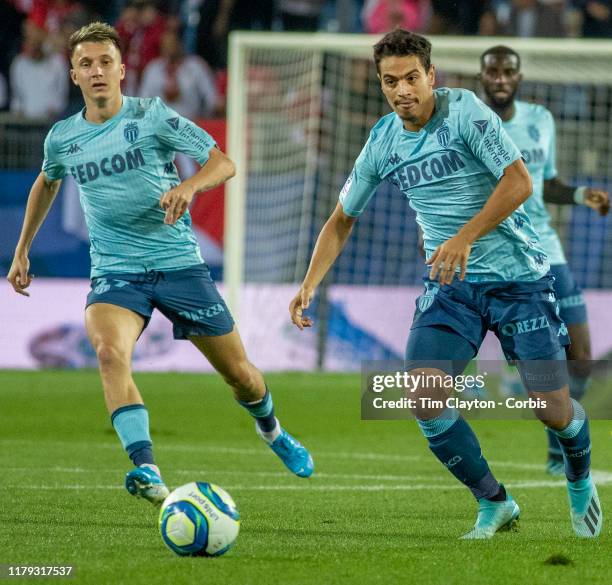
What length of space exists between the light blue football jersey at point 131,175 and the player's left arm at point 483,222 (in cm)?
189

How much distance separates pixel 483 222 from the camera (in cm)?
575

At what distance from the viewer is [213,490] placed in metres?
5.51

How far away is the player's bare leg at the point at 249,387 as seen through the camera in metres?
7.63

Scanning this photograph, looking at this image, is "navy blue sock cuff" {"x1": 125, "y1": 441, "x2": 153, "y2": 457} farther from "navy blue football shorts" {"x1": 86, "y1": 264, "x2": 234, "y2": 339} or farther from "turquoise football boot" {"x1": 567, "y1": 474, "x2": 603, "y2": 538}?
"turquoise football boot" {"x1": 567, "y1": 474, "x2": 603, "y2": 538}

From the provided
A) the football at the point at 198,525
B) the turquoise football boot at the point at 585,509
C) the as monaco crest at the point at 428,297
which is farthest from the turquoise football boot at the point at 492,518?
the football at the point at 198,525

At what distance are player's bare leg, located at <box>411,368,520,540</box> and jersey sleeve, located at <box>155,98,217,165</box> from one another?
1.88m

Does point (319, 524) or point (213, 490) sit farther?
point (319, 524)

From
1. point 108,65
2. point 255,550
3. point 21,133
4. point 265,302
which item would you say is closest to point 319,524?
point 255,550

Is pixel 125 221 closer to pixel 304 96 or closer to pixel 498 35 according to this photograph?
pixel 304 96

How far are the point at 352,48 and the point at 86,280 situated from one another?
162 inches

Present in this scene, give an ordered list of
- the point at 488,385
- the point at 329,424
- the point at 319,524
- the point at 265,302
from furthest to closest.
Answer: the point at 265,302, the point at 488,385, the point at 329,424, the point at 319,524

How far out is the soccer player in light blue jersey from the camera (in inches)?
349

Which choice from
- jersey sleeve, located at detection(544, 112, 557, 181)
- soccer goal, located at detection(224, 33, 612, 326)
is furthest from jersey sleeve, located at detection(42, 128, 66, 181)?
soccer goal, located at detection(224, 33, 612, 326)

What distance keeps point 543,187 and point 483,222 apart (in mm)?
A: 3557
